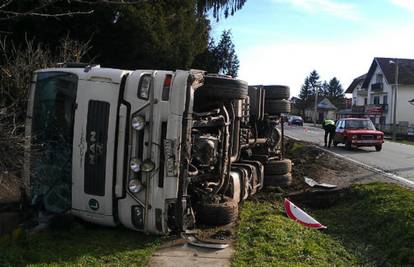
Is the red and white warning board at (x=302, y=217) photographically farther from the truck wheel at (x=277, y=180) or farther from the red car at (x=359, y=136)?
the red car at (x=359, y=136)

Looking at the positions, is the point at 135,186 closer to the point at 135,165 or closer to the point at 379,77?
the point at 135,165

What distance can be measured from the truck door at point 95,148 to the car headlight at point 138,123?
0.79 feet

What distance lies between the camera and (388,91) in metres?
75.9

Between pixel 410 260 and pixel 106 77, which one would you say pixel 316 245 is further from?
pixel 106 77

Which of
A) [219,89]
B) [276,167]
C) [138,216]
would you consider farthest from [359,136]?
[138,216]

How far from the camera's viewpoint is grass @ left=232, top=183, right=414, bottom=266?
223 inches

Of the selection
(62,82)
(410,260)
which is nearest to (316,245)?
A: (410,260)

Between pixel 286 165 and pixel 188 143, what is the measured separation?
521 cm

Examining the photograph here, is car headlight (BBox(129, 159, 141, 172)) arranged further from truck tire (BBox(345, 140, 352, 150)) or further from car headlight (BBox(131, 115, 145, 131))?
truck tire (BBox(345, 140, 352, 150))

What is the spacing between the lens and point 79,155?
6.13 m

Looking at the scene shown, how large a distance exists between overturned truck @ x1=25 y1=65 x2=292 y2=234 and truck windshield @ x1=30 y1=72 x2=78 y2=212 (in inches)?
0.5

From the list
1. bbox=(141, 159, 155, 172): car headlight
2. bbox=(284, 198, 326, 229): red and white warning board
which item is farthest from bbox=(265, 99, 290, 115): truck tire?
bbox=(141, 159, 155, 172): car headlight

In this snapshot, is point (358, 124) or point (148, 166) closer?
point (148, 166)

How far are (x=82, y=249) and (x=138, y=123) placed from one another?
1.45 m
